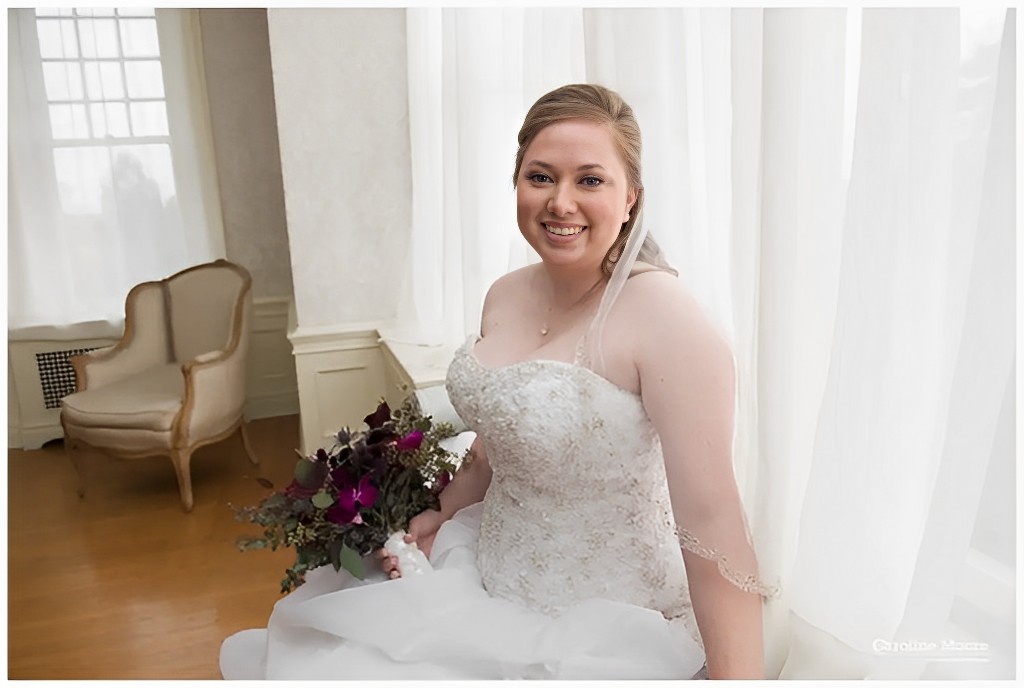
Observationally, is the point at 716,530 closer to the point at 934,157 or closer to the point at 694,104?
the point at 934,157

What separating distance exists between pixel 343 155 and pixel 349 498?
2307mm

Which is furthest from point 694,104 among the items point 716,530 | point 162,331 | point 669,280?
point 162,331

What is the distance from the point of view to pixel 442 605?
1.29m

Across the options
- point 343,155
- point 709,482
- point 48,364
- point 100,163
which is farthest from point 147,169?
point 709,482

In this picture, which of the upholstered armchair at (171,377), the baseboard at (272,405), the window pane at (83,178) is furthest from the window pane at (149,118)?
the baseboard at (272,405)

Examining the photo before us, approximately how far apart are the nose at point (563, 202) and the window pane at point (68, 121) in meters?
4.20

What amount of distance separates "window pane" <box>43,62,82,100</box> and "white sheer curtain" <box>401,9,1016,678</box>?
164 inches

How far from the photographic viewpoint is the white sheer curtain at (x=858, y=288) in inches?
36.5

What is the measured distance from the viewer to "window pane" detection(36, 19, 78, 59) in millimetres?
4266

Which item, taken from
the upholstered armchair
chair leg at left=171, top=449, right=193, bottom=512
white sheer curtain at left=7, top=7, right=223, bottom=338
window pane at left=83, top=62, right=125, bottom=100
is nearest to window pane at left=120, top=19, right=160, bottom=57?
white sheer curtain at left=7, top=7, right=223, bottom=338

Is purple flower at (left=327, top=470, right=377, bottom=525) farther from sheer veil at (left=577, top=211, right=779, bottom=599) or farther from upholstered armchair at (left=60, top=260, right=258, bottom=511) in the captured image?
upholstered armchair at (left=60, top=260, right=258, bottom=511)

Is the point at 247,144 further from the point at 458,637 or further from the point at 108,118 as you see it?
the point at 458,637

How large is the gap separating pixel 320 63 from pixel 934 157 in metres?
2.83

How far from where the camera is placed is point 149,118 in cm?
452
